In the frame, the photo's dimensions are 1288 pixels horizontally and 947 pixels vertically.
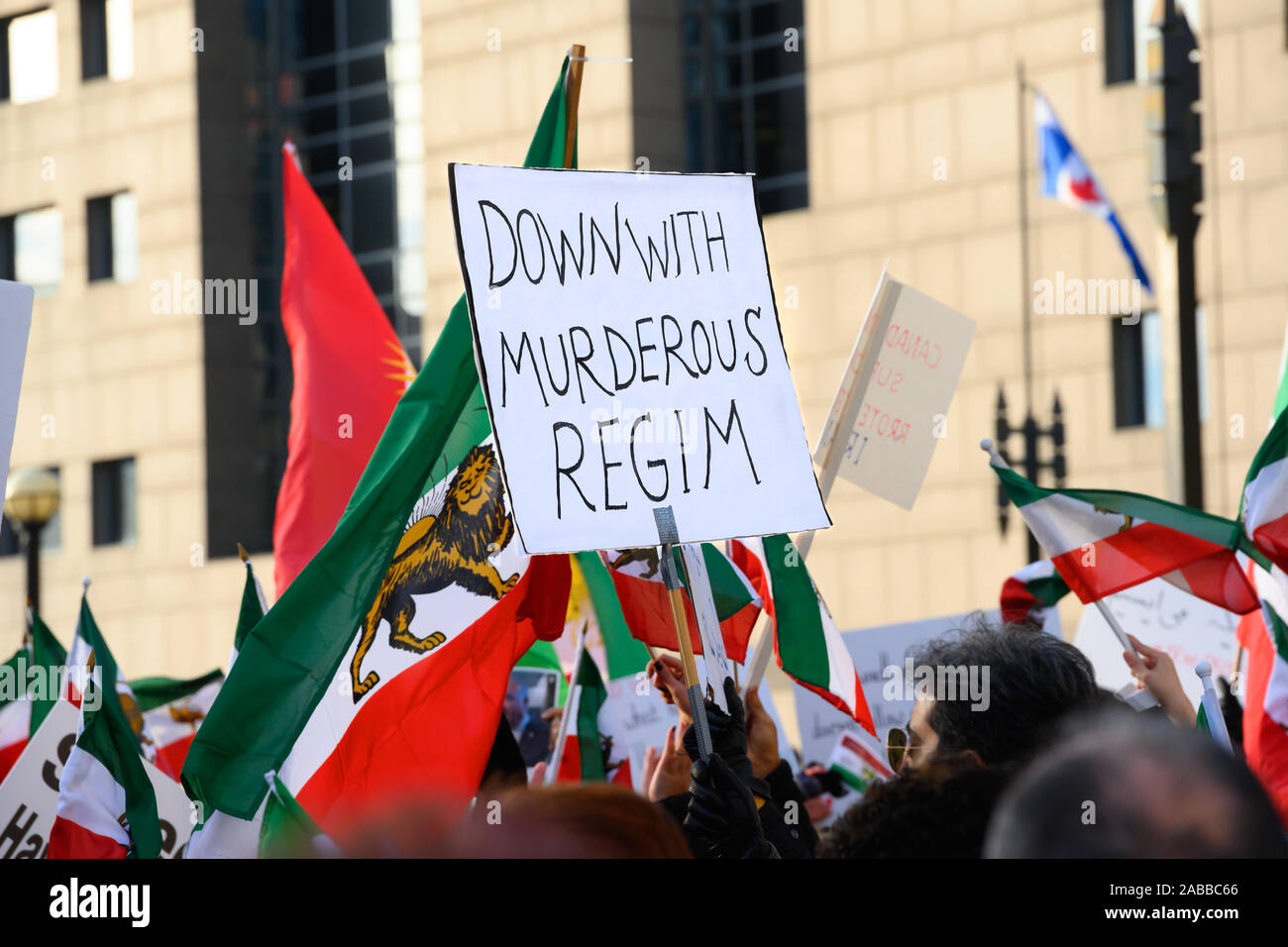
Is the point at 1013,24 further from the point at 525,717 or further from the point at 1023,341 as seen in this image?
the point at 525,717

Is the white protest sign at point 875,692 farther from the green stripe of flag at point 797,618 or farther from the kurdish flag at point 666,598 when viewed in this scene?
the green stripe of flag at point 797,618

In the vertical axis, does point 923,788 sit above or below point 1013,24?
below

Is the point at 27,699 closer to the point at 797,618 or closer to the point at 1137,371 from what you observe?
the point at 797,618

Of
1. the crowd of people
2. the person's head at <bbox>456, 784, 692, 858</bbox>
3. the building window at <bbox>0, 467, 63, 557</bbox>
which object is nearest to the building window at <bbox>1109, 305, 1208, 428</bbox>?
the building window at <bbox>0, 467, 63, 557</bbox>

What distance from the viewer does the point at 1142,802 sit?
53.8 inches

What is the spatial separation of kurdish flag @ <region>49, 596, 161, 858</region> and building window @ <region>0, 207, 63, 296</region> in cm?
2363

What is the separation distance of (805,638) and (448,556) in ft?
3.48

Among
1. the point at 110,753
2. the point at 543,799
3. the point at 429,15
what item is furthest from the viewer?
the point at 429,15

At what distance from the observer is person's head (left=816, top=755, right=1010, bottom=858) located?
6.26 feet

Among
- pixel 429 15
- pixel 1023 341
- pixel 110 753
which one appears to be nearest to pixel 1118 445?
pixel 1023 341

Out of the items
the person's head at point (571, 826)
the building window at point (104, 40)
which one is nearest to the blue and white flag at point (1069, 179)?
the person's head at point (571, 826)
